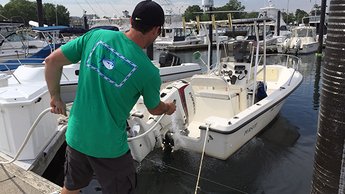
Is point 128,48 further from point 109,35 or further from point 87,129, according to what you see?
point 87,129

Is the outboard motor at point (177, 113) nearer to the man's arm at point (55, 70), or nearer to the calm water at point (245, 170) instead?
the calm water at point (245, 170)

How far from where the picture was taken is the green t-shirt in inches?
72.8

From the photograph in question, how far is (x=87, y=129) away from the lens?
1.99 meters

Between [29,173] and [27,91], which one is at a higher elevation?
[27,91]

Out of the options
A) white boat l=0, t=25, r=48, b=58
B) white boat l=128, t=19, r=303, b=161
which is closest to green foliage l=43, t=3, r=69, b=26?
white boat l=0, t=25, r=48, b=58

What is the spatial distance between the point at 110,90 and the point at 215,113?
16.2 feet

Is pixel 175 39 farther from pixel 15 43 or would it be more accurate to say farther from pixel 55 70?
pixel 55 70

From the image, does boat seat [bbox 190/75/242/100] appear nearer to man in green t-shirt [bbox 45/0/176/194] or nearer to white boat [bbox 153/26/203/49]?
man in green t-shirt [bbox 45/0/176/194]

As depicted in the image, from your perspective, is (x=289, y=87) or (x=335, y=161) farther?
(x=289, y=87)

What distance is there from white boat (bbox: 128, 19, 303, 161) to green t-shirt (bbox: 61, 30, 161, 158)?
1.64m

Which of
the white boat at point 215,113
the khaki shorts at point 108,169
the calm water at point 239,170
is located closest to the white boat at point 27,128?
the calm water at point 239,170

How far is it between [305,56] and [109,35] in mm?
25458

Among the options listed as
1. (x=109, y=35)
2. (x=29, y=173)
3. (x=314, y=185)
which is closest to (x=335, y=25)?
(x=314, y=185)

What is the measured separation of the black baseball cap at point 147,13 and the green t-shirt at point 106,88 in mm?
138
